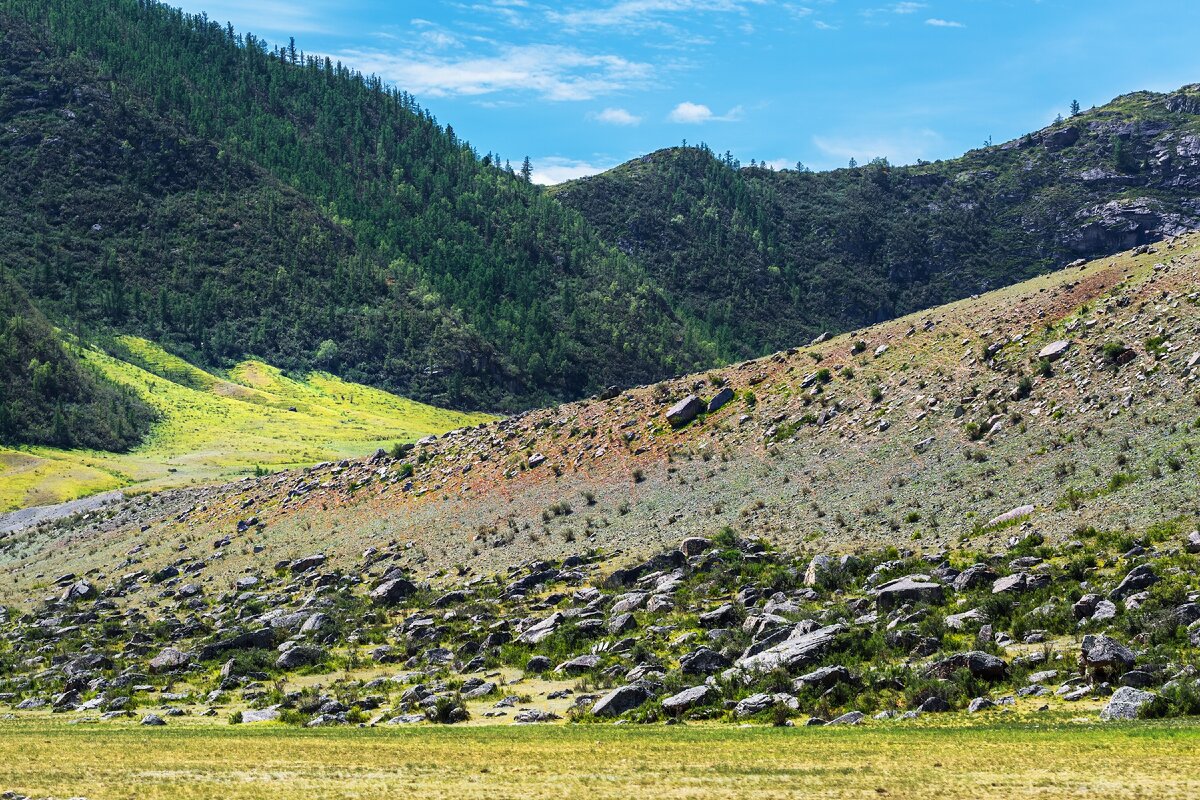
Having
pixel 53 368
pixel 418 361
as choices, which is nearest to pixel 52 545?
pixel 53 368

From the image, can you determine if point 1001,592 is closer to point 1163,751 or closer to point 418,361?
point 1163,751

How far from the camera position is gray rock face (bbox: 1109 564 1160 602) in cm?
2320

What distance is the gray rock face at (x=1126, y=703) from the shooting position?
58.1 feet

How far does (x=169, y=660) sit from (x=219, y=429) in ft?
372

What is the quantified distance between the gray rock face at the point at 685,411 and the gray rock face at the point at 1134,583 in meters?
29.2

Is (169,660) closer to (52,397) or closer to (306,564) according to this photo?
(306,564)

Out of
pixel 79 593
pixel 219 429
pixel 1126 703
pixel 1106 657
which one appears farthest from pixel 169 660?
pixel 219 429

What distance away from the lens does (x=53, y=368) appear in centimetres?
13375

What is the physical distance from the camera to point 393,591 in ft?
124

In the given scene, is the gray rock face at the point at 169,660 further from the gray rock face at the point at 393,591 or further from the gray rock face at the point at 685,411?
the gray rock face at the point at 685,411

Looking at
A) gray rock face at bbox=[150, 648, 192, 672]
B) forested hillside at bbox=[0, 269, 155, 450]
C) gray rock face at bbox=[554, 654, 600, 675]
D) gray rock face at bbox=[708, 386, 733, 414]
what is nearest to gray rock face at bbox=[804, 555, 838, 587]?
gray rock face at bbox=[554, 654, 600, 675]

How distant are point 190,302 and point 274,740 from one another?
605 ft

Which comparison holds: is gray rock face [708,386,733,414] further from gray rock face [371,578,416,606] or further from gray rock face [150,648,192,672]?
gray rock face [150,648,192,672]

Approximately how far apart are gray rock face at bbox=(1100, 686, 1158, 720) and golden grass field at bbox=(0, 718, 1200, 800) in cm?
55
